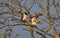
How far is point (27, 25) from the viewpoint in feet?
22.6

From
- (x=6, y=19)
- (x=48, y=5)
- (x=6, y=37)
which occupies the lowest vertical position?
(x=6, y=37)

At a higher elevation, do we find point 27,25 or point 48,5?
point 48,5

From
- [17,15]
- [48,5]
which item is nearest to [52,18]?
[48,5]

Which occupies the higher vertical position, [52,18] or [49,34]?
[52,18]

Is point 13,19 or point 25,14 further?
point 13,19

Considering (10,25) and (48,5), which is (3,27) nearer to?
(10,25)

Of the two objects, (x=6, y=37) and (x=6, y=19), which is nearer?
(x=6, y=37)

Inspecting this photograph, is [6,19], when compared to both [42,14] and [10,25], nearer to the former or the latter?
[10,25]

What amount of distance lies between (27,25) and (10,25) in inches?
20.0

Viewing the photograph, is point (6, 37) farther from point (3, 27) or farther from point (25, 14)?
point (25, 14)

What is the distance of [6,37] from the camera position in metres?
6.94

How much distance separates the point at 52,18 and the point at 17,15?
3.58 ft

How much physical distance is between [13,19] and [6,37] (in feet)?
2.13

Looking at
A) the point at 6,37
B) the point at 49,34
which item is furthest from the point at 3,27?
the point at 49,34
